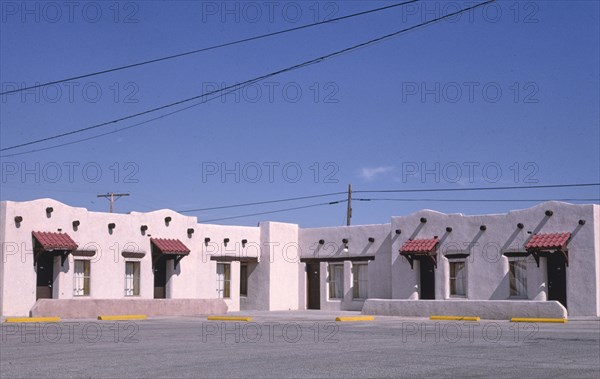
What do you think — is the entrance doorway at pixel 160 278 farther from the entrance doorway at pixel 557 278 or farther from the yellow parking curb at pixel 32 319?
the entrance doorway at pixel 557 278

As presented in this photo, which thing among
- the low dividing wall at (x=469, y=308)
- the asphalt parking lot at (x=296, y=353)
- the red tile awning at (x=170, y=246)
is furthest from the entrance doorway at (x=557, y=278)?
the red tile awning at (x=170, y=246)

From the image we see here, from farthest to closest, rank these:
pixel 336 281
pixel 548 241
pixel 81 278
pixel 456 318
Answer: pixel 336 281 < pixel 81 278 < pixel 548 241 < pixel 456 318

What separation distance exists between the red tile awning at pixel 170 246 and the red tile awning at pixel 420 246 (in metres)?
9.75

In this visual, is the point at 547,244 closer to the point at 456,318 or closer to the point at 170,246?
the point at 456,318

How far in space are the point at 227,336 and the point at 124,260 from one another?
17073 millimetres

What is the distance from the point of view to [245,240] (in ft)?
132

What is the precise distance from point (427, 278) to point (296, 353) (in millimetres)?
22266

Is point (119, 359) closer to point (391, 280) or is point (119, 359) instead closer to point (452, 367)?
point (452, 367)

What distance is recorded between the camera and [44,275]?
3294cm

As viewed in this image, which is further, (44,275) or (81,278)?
(81,278)

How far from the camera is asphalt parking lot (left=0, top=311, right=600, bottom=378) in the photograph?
11.9m

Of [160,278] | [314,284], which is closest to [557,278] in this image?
[314,284]

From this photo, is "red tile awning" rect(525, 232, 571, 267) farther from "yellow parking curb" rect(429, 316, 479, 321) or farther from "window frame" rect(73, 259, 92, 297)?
"window frame" rect(73, 259, 92, 297)

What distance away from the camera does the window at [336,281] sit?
39.8 meters
